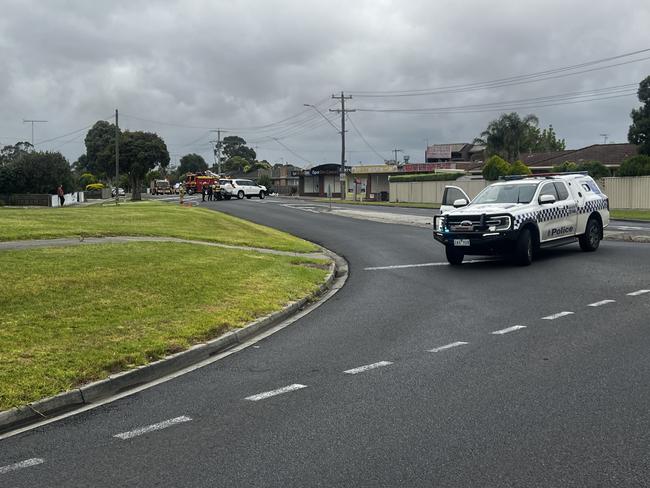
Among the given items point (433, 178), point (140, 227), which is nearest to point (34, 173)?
point (433, 178)

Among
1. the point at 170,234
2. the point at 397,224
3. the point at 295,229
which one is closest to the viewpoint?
the point at 170,234

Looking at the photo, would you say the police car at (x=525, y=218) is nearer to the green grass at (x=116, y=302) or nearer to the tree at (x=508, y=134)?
the green grass at (x=116, y=302)

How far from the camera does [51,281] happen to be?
452 inches

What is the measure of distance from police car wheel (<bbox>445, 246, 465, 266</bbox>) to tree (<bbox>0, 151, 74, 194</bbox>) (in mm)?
51163

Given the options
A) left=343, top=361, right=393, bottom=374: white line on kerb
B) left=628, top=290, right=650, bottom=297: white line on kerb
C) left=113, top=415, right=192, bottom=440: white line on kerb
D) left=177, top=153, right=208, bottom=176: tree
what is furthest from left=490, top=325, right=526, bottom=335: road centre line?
left=177, top=153, right=208, bottom=176: tree

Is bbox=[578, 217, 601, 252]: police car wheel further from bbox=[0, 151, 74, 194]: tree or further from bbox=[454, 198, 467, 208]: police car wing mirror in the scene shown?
bbox=[0, 151, 74, 194]: tree

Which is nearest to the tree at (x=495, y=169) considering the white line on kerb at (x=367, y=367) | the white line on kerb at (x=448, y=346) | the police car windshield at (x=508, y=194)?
the police car windshield at (x=508, y=194)

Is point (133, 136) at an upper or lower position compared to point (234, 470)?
upper

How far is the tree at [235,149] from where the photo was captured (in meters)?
169

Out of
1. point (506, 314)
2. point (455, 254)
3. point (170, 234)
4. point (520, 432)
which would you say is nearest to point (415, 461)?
point (520, 432)

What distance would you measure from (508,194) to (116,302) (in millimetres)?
9910

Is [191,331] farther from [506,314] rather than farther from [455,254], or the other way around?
[455,254]

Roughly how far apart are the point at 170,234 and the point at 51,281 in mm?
9339

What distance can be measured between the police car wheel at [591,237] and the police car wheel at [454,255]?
11.4 ft
